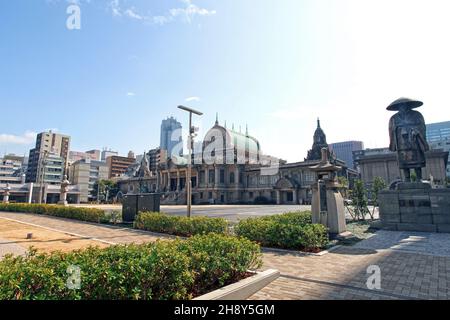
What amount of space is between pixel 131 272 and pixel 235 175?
6629cm

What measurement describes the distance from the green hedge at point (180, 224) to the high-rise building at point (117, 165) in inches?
4854

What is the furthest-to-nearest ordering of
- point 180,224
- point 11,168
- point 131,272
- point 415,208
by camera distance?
point 11,168
point 415,208
point 180,224
point 131,272

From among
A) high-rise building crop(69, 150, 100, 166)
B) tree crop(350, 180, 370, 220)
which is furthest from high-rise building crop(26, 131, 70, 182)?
tree crop(350, 180, 370, 220)

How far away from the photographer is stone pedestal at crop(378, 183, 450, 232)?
47.7 ft

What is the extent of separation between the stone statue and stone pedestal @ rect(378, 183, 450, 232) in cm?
149

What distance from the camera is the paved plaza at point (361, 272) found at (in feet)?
18.0

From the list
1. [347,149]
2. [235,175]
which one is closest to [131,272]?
[235,175]

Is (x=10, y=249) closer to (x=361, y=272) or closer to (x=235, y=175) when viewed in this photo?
(x=361, y=272)

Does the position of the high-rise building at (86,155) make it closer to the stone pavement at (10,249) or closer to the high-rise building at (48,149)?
the high-rise building at (48,149)

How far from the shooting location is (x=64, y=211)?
24109 millimetres

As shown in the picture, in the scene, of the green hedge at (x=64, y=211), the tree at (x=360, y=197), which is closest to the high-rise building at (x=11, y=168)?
the green hedge at (x=64, y=211)

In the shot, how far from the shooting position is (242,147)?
269 feet

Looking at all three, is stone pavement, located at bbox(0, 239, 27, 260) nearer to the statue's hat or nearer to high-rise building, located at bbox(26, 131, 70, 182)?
the statue's hat
